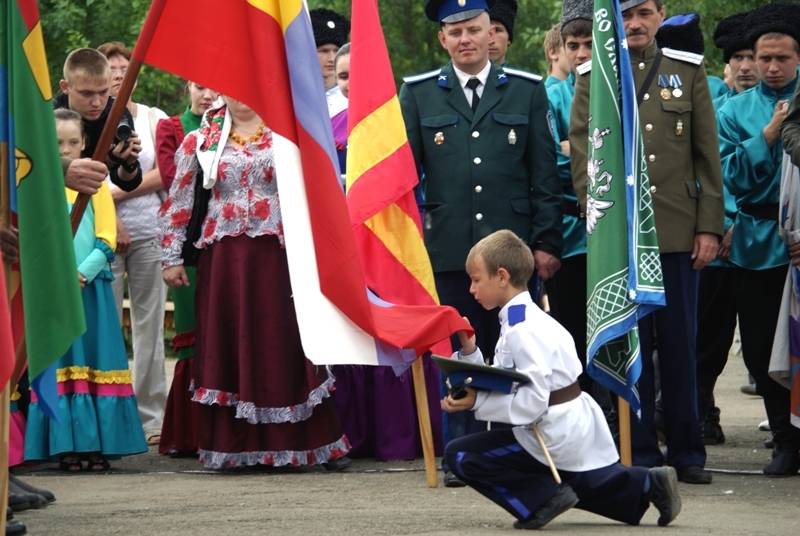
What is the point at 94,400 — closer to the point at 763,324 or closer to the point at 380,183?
the point at 380,183

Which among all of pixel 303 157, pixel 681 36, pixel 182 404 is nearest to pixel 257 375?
pixel 182 404

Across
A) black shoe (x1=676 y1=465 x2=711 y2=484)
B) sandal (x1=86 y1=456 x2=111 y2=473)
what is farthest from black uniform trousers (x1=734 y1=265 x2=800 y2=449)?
sandal (x1=86 y1=456 x2=111 y2=473)

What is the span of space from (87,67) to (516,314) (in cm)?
362

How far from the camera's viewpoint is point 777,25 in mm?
7188

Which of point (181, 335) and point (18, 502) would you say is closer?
point (18, 502)

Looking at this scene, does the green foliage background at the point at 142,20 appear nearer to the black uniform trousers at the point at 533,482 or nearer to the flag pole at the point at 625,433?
the flag pole at the point at 625,433

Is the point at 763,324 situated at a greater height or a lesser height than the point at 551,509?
greater

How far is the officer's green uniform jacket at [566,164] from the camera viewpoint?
7.30 meters

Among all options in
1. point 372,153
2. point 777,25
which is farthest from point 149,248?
point 777,25

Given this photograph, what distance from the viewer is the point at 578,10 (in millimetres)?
7680

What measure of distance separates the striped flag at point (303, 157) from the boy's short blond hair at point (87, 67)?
2.32 m

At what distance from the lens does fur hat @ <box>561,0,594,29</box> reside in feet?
25.1

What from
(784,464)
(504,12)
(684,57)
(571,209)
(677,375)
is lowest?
(784,464)

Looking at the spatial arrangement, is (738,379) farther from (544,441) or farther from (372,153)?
(544,441)
